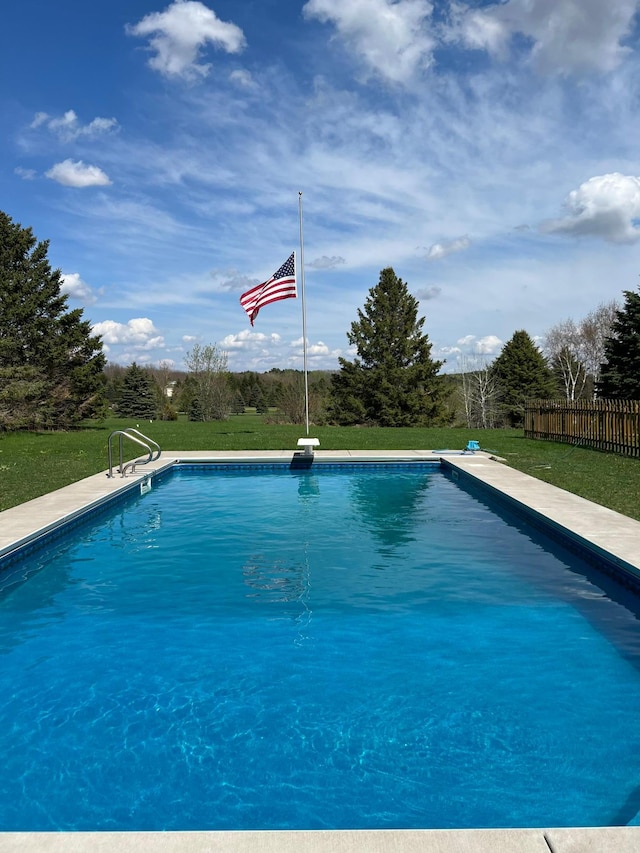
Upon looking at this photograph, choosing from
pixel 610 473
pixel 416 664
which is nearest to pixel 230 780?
pixel 416 664

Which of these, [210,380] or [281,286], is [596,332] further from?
[281,286]

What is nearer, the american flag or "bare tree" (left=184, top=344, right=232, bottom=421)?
the american flag

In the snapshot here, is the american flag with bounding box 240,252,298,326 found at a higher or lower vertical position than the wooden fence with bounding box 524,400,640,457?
higher

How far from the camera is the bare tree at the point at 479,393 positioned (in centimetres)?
4797

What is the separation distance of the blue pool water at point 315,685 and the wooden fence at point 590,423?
825 cm

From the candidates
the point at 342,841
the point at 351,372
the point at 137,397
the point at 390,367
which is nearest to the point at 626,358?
the point at 390,367

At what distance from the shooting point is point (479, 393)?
49938mm

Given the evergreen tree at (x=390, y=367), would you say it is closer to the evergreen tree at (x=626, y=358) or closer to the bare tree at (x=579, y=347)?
the evergreen tree at (x=626, y=358)

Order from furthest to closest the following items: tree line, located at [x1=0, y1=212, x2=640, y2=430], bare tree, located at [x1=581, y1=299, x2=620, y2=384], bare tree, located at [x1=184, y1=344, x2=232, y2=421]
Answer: bare tree, located at [x1=184, y1=344, x2=232, y2=421] → bare tree, located at [x1=581, y1=299, x2=620, y2=384] → tree line, located at [x1=0, y1=212, x2=640, y2=430]

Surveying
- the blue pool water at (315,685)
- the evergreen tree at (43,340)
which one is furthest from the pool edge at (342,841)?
the evergreen tree at (43,340)

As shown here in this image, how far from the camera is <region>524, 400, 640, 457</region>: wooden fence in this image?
49.1 ft

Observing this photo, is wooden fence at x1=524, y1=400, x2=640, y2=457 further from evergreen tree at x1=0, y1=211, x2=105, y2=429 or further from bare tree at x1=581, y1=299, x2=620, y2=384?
bare tree at x1=581, y1=299, x2=620, y2=384

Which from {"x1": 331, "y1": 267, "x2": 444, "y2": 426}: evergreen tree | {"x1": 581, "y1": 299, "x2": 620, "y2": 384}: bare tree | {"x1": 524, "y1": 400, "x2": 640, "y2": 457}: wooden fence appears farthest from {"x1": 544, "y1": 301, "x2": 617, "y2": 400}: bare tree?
{"x1": 524, "y1": 400, "x2": 640, "y2": 457}: wooden fence

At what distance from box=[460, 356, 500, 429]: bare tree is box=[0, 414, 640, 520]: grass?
80.2ft
